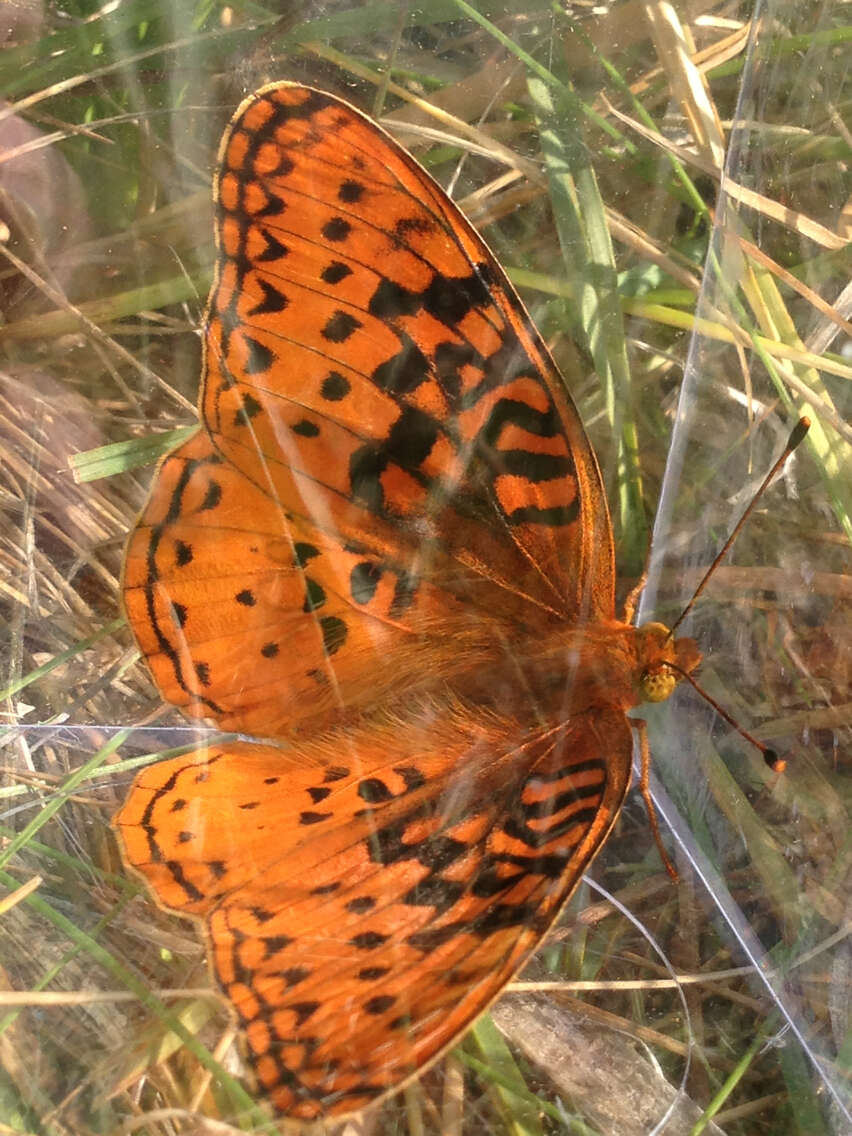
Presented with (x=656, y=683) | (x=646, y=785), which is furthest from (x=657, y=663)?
(x=646, y=785)

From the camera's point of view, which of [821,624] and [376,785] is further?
[821,624]

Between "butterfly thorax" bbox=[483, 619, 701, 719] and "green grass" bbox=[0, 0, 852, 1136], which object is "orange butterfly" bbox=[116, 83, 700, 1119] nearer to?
"butterfly thorax" bbox=[483, 619, 701, 719]

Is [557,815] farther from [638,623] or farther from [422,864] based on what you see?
[638,623]

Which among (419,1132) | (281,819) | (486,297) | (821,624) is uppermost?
(486,297)

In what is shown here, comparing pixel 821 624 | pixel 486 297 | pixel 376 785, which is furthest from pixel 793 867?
pixel 486 297

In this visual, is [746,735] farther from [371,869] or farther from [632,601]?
[371,869]

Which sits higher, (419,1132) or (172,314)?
(172,314)

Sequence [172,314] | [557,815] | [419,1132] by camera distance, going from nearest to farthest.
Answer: [557,815] < [419,1132] < [172,314]
